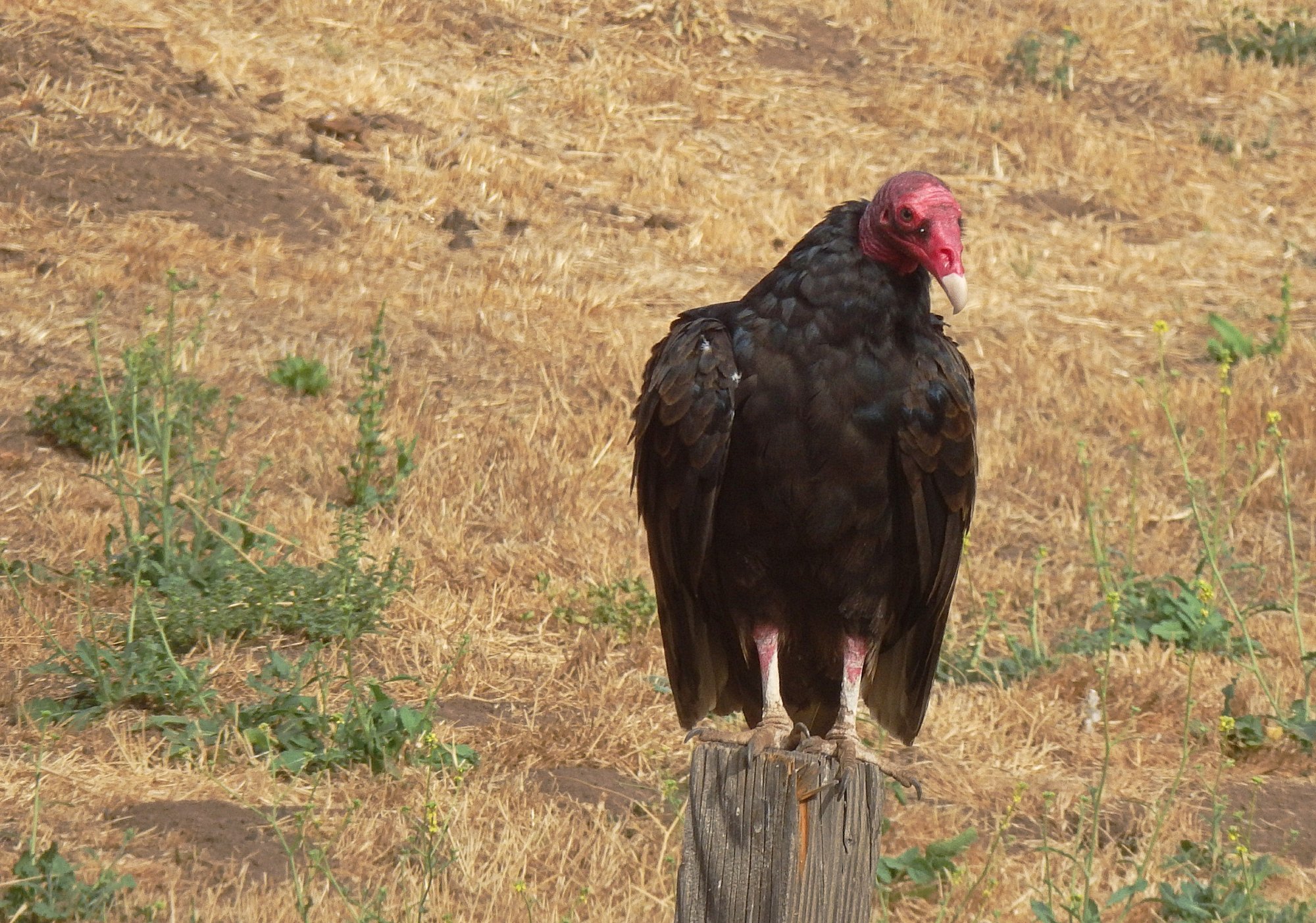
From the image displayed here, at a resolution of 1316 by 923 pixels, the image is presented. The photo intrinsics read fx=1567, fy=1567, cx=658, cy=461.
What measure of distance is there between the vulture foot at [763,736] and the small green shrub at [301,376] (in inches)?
147

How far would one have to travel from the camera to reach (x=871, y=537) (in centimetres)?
314

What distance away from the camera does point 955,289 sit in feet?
9.31

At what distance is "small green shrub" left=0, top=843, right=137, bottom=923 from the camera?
313cm

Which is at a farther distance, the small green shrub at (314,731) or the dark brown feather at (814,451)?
the small green shrub at (314,731)

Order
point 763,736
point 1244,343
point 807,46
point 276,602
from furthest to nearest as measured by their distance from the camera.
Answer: point 807,46 → point 1244,343 → point 276,602 → point 763,736

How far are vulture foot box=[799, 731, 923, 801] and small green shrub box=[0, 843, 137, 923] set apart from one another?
4.74 ft

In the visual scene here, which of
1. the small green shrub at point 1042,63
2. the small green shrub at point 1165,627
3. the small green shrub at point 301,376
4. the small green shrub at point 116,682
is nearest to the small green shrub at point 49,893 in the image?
the small green shrub at point 116,682

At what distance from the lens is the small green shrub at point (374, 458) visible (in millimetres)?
5312

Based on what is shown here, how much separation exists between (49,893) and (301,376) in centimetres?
348

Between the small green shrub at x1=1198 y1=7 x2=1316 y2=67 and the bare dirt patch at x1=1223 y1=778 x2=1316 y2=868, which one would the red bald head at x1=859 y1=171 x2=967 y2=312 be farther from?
the small green shrub at x1=1198 y1=7 x2=1316 y2=67

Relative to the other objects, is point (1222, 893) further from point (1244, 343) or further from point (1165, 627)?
point (1244, 343)

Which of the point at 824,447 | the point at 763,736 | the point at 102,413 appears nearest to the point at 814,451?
the point at 824,447

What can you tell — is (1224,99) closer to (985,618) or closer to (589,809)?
(985,618)

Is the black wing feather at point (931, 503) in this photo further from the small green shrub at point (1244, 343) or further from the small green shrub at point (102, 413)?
the small green shrub at point (1244, 343)
